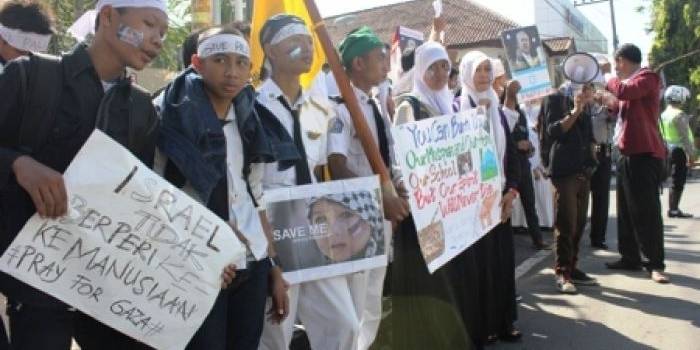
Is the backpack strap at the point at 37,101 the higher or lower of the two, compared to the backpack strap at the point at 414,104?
higher

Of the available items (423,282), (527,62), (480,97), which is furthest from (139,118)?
(527,62)

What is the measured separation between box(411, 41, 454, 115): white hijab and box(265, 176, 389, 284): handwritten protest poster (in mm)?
979

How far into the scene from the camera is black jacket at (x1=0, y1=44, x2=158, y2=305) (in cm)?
200

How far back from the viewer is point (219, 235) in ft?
7.49

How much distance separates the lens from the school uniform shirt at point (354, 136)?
3551 mm

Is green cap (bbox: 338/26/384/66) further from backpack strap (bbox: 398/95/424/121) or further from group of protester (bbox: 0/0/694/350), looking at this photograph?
backpack strap (bbox: 398/95/424/121)

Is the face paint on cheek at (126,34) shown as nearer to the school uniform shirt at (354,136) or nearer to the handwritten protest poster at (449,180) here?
the school uniform shirt at (354,136)

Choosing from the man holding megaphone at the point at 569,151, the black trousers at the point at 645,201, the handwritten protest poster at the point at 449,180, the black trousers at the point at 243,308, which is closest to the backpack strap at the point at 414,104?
the handwritten protest poster at the point at 449,180

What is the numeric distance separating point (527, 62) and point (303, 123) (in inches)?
233

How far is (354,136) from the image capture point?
12.1 ft

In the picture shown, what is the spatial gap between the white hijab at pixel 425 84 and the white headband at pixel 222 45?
1648 mm

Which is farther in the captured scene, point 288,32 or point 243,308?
point 288,32

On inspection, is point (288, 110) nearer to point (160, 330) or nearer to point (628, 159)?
point (160, 330)

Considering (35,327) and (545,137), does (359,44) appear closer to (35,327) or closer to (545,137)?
(35,327)
